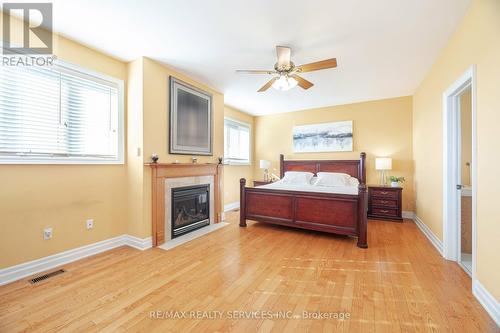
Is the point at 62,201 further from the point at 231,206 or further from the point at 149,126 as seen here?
the point at 231,206

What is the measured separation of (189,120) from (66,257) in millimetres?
2453

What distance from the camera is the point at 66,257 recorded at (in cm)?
252

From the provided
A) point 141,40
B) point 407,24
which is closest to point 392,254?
point 407,24

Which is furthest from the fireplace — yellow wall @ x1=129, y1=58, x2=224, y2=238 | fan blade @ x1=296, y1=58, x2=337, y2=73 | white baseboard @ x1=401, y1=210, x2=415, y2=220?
white baseboard @ x1=401, y1=210, x2=415, y2=220

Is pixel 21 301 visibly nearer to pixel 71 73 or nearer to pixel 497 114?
pixel 71 73

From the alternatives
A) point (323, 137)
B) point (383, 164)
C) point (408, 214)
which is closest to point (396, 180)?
point (383, 164)

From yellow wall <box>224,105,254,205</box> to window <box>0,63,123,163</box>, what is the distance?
267cm

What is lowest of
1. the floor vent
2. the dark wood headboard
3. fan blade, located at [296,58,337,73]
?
the floor vent

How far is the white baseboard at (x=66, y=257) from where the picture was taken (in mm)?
2141

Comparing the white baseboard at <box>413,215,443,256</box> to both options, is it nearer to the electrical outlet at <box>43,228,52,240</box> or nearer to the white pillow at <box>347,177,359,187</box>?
the white pillow at <box>347,177,359,187</box>

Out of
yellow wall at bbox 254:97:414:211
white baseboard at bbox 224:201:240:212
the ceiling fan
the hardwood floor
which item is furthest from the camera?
white baseboard at bbox 224:201:240:212

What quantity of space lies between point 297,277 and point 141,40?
127 inches

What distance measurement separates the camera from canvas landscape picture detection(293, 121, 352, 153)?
16.6 ft

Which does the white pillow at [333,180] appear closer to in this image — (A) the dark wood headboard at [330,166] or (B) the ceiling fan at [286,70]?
(A) the dark wood headboard at [330,166]
